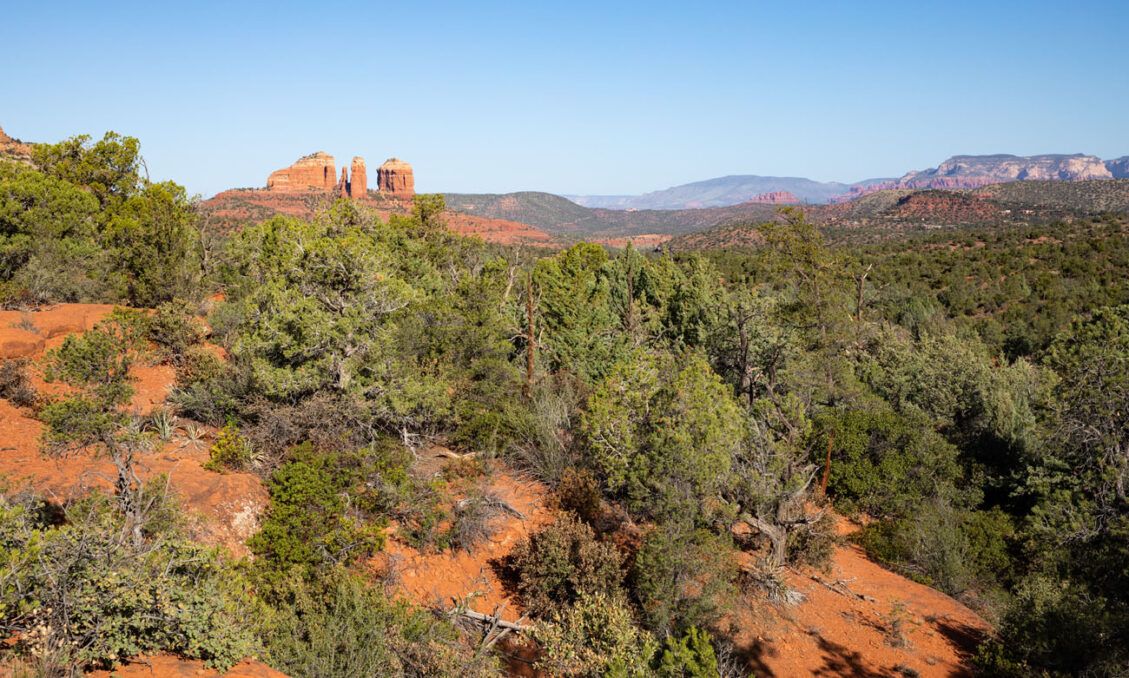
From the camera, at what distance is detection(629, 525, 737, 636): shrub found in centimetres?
1038

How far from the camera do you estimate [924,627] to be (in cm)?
1206

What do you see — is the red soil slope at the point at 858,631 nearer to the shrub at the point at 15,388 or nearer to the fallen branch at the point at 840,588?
the fallen branch at the point at 840,588

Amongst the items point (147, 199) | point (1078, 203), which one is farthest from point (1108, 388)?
point (1078, 203)

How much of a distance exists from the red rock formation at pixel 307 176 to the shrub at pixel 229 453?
→ 113 meters

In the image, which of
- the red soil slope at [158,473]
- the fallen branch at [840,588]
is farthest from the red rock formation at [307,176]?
the fallen branch at [840,588]

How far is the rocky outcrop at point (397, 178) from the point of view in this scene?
129375 millimetres

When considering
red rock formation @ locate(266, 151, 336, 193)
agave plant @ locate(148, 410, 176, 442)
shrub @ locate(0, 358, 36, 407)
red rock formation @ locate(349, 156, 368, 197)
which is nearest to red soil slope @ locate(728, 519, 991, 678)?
agave plant @ locate(148, 410, 176, 442)

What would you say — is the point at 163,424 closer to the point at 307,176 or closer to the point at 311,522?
the point at 311,522

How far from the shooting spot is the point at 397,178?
129625 mm

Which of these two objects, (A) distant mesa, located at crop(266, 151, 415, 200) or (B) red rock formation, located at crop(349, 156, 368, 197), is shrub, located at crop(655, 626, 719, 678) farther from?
(B) red rock formation, located at crop(349, 156, 368, 197)

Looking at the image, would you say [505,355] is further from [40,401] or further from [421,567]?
[40,401]

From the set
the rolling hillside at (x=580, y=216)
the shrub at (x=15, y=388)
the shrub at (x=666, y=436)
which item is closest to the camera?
the shrub at (x=666, y=436)

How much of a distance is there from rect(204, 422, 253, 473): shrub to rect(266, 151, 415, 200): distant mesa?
10935 cm

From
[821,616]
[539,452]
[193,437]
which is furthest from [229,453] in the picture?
[821,616]
